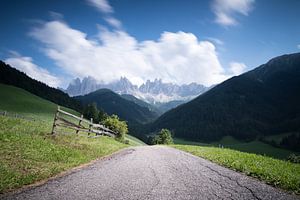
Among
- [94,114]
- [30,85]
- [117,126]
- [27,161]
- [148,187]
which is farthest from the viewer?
[30,85]

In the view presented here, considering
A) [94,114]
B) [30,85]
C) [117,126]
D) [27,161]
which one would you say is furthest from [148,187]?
[30,85]

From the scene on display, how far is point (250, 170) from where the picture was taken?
12031 mm

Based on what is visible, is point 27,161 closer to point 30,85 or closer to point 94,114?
point 94,114

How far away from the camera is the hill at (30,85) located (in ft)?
398

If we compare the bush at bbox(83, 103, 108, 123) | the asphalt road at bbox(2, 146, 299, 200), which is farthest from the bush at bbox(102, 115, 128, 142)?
the asphalt road at bbox(2, 146, 299, 200)

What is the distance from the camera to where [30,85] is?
13975 cm

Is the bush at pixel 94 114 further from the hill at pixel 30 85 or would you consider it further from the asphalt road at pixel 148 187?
the asphalt road at pixel 148 187

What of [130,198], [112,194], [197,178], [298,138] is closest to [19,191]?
[112,194]

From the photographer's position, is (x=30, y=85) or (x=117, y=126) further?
(x=30, y=85)

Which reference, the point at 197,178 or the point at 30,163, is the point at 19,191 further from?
the point at 197,178

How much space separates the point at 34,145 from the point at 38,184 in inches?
252

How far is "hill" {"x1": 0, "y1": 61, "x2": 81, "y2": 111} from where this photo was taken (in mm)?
121312

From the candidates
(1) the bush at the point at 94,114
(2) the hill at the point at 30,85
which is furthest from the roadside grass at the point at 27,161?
(2) the hill at the point at 30,85

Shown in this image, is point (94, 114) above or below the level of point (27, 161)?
below
